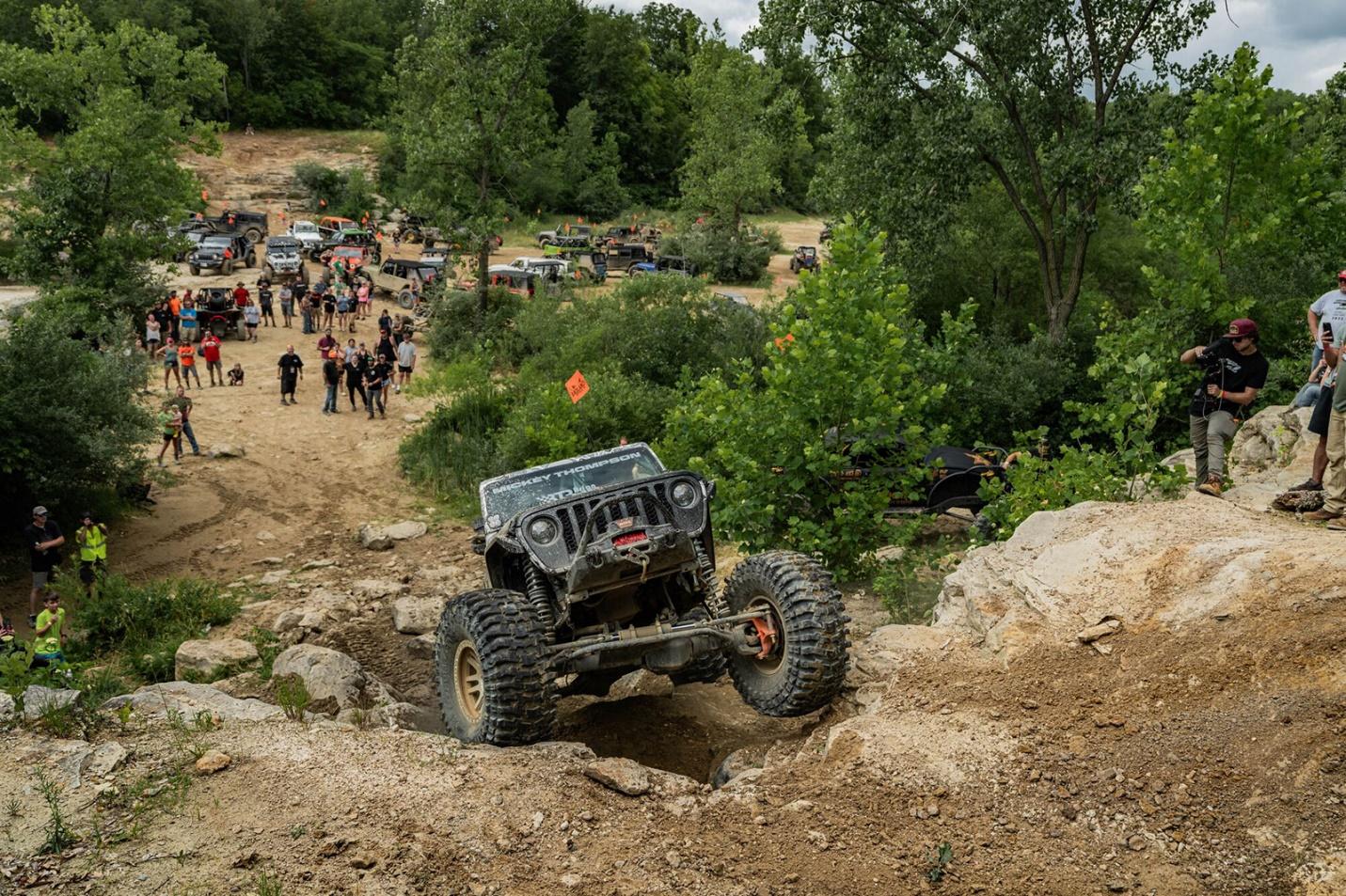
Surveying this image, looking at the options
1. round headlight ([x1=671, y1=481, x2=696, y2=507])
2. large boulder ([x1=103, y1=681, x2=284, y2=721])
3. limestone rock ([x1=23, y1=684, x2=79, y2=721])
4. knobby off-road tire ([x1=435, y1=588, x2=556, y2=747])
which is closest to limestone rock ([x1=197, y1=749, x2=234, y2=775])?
large boulder ([x1=103, y1=681, x2=284, y2=721])

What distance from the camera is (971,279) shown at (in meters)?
25.7

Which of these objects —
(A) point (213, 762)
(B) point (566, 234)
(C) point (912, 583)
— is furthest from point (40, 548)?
(B) point (566, 234)

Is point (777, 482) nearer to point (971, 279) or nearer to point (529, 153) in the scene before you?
point (971, 279)

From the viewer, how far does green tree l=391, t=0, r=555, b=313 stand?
28469 millimetres

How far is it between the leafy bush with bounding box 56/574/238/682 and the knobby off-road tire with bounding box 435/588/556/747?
6.31 meters

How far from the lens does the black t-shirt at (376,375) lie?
23.3m

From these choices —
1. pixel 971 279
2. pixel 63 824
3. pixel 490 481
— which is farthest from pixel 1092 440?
pixel 63 824

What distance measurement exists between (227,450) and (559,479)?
13760 millimetres

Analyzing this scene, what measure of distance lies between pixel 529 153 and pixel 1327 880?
29.0m

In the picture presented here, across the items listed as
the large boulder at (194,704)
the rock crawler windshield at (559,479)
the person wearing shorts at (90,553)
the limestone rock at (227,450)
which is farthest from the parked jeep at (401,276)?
the large boulder at (194,704)

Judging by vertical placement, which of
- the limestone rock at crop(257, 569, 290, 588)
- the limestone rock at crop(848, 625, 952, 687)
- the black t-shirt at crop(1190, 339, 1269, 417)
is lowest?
the limestone rock at crop(257, 569, 290, 588)

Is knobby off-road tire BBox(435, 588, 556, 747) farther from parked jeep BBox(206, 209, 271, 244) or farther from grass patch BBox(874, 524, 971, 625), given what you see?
parked jeep BBox(206, 209, 271, 244)

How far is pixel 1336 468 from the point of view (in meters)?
8.22

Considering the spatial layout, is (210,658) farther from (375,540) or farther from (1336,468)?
(1336,468)
